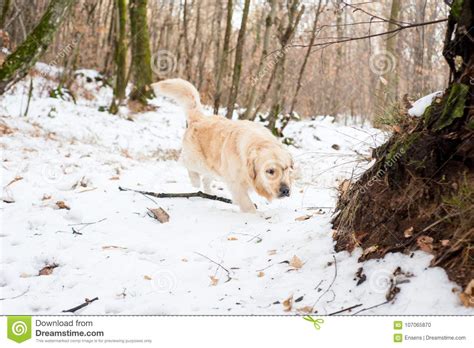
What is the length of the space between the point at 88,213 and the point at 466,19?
3.58 meters

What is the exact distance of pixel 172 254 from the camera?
360cm

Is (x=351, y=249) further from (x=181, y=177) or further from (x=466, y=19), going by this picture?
(x=181, y=177)

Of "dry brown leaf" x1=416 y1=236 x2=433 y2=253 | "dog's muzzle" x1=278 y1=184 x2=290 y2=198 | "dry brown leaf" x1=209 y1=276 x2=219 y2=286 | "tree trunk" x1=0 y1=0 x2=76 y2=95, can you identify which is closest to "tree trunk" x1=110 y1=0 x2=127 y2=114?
"tree trunk" x1=0 y1=0 x2=76 y2=95

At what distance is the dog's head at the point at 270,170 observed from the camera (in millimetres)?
4699

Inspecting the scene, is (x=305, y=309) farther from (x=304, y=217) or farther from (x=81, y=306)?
(x=304, y=217)

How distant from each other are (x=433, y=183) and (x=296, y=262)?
98 centimetres

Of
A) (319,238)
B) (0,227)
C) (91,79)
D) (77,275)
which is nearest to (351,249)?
(319,238)

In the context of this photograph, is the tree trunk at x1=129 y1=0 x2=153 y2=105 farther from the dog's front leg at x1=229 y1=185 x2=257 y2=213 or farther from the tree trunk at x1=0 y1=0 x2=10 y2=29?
the dog's front leg at x1=229 y1=185 x2=257 y2=213

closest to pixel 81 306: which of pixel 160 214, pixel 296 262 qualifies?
pixel 296 262

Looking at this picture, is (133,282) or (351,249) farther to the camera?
(133,282)

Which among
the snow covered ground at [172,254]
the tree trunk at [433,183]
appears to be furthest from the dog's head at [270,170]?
the tree trunk at [433,183]

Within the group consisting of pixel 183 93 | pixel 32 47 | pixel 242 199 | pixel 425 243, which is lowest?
pixel 242 199

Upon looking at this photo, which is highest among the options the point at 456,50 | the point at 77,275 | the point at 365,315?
the point at 456,50
